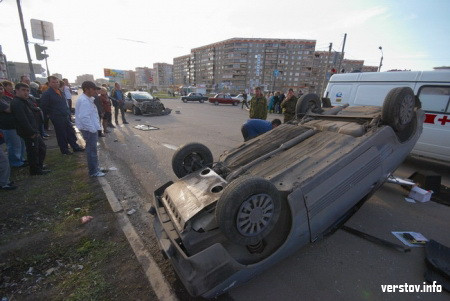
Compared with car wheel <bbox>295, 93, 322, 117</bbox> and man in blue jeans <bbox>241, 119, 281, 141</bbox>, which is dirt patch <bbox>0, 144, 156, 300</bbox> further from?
car wheel <bbox>295, 93, 322, 117</bbox>

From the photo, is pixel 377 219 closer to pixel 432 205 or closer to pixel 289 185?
pixel 432 205

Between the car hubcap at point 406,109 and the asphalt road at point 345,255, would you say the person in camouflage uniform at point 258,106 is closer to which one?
the asphalt road at point 345,255

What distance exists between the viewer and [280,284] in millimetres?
2111

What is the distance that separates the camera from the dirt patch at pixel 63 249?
199 centimetres

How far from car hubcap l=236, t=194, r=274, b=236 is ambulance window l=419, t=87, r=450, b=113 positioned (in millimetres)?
5748

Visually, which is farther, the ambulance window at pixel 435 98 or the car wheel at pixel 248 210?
the ambulance window at pixel 435 98

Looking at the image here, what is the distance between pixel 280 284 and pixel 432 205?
3.36 m

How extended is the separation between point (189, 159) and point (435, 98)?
19.6 ft

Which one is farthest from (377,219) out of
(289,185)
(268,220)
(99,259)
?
(99,259)

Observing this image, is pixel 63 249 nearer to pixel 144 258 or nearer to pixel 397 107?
pixel 144 258

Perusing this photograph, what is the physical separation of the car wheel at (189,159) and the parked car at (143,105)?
456 inches

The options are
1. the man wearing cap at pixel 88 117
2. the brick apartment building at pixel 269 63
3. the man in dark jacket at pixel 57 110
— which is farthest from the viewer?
the brick apartment building at pixel 269 63

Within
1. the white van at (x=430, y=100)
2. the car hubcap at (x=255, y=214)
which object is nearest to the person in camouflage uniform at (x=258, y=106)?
the white van at (x=430, y=100)

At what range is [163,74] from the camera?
400 feet
